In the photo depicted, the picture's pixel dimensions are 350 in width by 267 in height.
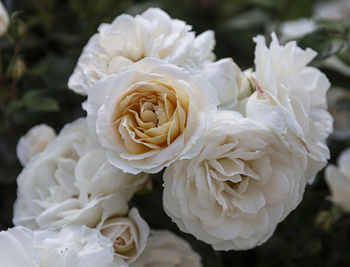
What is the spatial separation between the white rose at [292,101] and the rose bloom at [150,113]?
0.06 meters

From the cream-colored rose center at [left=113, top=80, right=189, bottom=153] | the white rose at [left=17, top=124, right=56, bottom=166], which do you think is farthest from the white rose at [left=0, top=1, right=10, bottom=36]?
the cream-colored rose center at [left=113, top=80, right=189, bottom=153]

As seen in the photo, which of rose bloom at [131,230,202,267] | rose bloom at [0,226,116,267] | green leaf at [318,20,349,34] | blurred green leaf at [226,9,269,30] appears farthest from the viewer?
blurred green leaf at [226,9,269,30]

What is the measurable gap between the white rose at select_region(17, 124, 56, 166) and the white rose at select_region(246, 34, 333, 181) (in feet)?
0.82

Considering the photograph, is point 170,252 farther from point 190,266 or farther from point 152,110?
point 152,110

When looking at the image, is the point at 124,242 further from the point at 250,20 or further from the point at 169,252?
the point at 250,20

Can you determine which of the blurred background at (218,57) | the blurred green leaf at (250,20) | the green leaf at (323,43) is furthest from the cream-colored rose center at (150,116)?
the blurred green leaf at (250,20)

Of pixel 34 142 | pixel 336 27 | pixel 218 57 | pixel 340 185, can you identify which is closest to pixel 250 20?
pixel 218 57

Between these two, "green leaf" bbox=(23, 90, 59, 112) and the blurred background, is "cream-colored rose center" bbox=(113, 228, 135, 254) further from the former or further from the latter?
"green leaf" bbox=(23, 90, 59, 112)

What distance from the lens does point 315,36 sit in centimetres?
63

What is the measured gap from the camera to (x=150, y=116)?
1.51 feet

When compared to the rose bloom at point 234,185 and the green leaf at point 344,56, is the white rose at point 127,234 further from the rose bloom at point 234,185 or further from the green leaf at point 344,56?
the green leaf at point 344,56

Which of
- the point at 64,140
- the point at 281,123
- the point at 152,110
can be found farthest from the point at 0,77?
the point at 281,123

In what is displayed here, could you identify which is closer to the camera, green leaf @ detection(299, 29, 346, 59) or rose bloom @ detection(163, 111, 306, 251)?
rose bloom @ detection(163, 111, 306, 251)

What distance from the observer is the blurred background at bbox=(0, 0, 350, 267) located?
62cm
